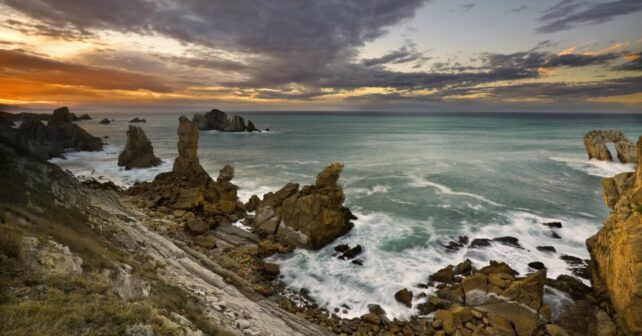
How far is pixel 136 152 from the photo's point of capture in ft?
175

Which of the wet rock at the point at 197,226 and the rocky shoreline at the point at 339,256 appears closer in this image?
the rocky shoreline at the point at 339,256

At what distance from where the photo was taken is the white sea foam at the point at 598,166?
57862 mm

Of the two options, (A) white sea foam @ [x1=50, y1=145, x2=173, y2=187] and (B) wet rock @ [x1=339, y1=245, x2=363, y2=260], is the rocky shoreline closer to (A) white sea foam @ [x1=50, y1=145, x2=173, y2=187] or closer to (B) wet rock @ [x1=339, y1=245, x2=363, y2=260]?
(B) wet rock @ [x1=339, y1=245, x2=363, y2=260]

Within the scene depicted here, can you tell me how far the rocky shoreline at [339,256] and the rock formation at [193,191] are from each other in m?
4.32

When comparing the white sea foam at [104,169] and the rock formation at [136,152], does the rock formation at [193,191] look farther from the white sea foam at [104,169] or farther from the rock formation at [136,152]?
the rock formation at [136,152]

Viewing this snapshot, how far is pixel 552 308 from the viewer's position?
57.7 ft

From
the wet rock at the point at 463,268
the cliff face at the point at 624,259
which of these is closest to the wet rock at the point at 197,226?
the wet rock at the point at 463,268

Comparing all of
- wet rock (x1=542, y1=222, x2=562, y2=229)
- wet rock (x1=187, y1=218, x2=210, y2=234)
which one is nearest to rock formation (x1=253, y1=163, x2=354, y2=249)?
wet rock (x1=187, y1=218, x2=210, y2=234)

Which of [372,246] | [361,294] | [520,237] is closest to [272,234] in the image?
[372,246]

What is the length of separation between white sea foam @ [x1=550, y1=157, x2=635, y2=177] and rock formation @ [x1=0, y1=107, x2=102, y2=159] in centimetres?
10221

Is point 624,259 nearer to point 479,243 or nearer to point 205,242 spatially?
point 479,243

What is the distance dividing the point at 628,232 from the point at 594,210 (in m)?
25.2

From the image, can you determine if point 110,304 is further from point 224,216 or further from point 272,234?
point 224,216

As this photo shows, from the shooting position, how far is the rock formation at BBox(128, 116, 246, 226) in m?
31.5
